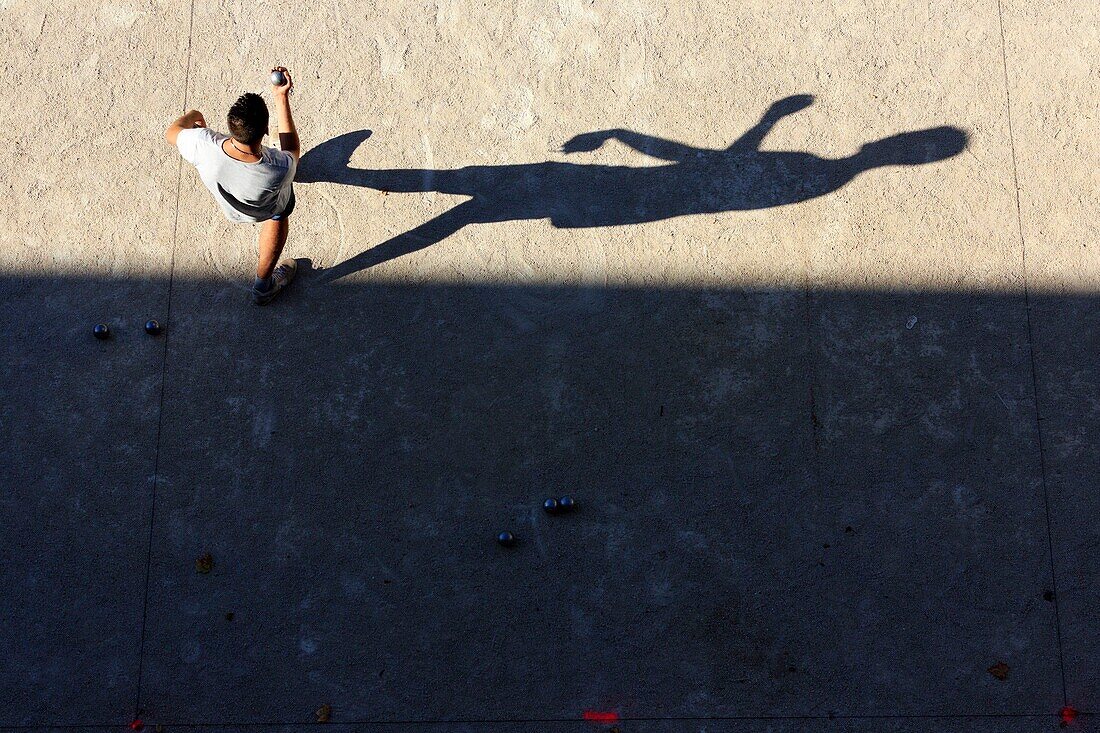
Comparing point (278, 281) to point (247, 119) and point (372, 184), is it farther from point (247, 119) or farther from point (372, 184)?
point (247, 119)

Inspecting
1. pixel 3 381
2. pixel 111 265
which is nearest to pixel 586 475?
pixel 111 265

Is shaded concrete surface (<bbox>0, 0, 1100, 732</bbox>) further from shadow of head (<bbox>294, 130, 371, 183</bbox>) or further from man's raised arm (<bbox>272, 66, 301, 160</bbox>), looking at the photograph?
man's raised arm (<bbox>272, 66, 301, 160</bbox>)

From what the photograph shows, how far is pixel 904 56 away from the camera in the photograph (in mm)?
5266

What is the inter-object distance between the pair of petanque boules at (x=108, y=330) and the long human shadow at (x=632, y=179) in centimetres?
118

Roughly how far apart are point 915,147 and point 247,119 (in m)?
3.75

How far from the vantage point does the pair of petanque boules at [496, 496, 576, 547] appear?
460 cm

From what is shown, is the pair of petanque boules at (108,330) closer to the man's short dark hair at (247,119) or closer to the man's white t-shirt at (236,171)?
the man's white t-shirt at (236,171)

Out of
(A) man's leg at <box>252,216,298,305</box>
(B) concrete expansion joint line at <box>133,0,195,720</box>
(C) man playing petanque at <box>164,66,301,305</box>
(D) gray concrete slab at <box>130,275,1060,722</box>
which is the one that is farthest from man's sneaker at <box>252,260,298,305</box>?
(B) concrete expansion joint line at <box>133,0,195,720</box>

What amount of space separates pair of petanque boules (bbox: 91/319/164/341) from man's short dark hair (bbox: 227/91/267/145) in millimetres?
1347

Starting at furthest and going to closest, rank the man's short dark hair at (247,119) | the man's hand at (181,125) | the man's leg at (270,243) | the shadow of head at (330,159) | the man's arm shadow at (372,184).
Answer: the shadow of head at (330,159)
the man's arm shadow at (372,184)
the man's leg at (270,243)
the man's hand at (181,125)
the man's short dark hair at (247,119)

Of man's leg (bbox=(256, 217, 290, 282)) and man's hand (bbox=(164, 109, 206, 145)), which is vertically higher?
man's hand (bbox=(164, 109, 206, 145))

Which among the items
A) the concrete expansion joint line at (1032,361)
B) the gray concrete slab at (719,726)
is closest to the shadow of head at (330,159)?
the gray concrete slab at (719,726)

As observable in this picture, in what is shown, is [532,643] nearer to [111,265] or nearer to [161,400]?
[161,400]

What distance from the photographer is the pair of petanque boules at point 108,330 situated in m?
4.86
